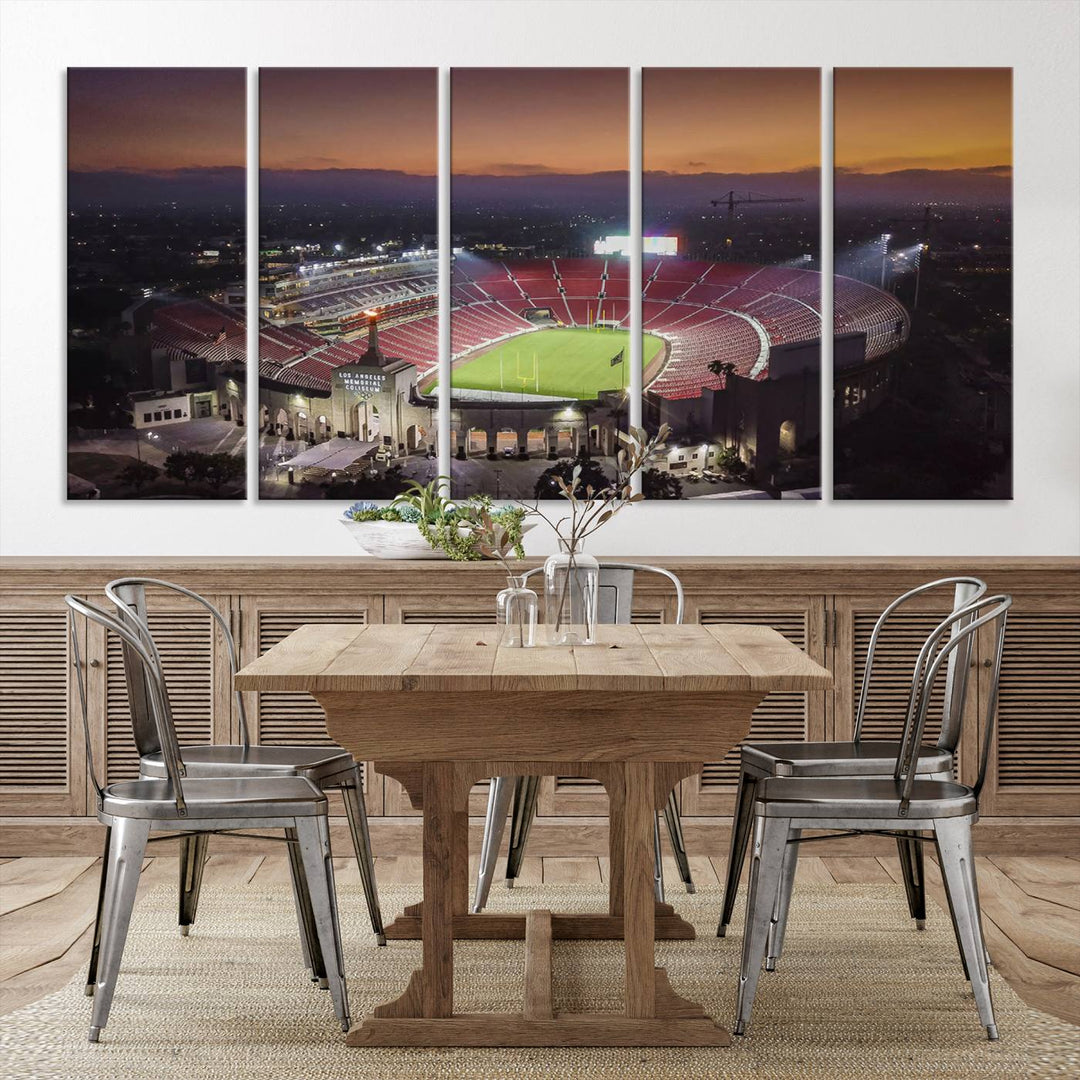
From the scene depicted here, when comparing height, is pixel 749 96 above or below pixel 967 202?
above

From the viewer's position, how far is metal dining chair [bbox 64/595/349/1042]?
2494 millimetres

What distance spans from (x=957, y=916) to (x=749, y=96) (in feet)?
9.13

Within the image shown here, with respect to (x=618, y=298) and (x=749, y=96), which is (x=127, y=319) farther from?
(x=749, y=96)

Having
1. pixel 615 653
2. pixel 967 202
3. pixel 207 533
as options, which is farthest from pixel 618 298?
pixel 615 653

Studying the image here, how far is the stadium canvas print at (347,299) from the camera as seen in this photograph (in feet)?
14.2

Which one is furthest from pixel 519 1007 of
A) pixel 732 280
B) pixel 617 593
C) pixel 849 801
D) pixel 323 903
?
pixel 732 280

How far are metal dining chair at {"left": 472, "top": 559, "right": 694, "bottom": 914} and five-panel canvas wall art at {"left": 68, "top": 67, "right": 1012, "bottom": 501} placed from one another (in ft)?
2.80


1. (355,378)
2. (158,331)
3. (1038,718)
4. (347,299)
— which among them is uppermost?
(347,299)

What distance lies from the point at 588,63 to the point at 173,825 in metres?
2.89

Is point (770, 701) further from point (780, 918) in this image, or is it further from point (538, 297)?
point (538, 297)

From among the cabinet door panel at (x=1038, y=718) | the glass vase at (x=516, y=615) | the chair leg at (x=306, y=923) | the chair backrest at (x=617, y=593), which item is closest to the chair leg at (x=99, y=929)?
the chair leg at (x=306, y=923)

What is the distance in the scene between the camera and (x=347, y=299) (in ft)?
14.3

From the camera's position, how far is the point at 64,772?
12.8 feet

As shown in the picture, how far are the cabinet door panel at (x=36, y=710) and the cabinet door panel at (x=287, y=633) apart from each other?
497mm
